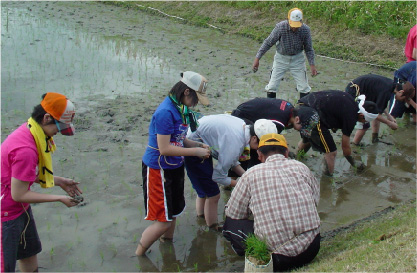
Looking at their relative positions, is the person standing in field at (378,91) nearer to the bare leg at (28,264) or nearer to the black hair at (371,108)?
the black hair at (371,108)

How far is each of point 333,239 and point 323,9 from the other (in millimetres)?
9781

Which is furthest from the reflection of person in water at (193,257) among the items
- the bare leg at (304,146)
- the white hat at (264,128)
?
the bare leg at (304,146)

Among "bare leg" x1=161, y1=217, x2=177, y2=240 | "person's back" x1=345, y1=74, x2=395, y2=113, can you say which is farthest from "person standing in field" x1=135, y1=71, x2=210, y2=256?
"person's back" x1=345, y1=74, x2=395, y2=113

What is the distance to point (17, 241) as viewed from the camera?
3.42 meters

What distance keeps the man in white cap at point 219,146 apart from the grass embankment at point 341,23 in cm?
743

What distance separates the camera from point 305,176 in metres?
3.76

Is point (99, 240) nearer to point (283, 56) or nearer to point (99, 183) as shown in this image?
point (99, 183)

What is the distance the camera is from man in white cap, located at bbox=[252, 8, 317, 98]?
7.59m

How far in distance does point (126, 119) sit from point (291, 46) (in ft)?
9.71

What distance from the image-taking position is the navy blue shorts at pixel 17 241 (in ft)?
10.9

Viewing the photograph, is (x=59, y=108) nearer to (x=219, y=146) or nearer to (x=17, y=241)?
(x=17, y=241)

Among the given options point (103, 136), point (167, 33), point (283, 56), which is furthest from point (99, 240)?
point (167, 33)

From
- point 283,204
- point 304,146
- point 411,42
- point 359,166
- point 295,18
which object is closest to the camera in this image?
point 283,204

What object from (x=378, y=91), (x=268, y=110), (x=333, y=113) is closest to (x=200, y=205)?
(x=268, y=110)
